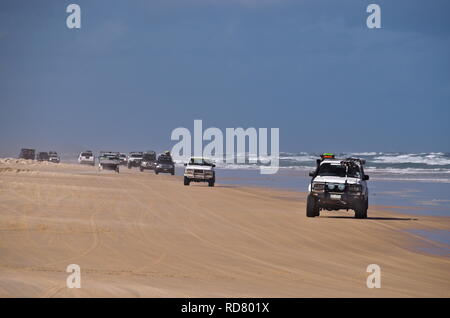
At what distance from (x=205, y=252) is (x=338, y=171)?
37.1 ft

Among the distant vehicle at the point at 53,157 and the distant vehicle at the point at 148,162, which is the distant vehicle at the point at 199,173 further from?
the distant vehicle at the point at 53,157

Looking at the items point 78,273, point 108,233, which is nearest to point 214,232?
point 108,233

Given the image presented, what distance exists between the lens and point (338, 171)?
2647 cm

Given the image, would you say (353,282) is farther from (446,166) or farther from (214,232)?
(446,166)

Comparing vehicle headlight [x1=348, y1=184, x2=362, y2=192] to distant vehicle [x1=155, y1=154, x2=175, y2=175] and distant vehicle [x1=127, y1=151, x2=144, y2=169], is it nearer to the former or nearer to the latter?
distant vehicle [x1=155, y1=154, x2=175, y2=175]

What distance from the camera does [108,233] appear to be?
18.6m

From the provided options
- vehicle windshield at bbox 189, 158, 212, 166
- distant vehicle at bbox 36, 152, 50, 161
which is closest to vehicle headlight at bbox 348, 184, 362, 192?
vehicle windshield at bbox 189, 158, 212, 166

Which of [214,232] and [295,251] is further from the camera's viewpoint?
[214,232]

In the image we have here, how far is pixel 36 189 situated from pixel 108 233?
17.1 meters

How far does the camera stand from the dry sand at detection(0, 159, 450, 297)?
1161 cm

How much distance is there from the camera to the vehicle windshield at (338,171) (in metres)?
26.2

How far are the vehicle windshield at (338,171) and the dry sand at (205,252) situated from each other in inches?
54.4

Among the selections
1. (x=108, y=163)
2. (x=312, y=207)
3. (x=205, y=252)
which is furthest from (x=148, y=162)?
(x=205, y=252)

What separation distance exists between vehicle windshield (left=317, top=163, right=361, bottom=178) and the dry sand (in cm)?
138
